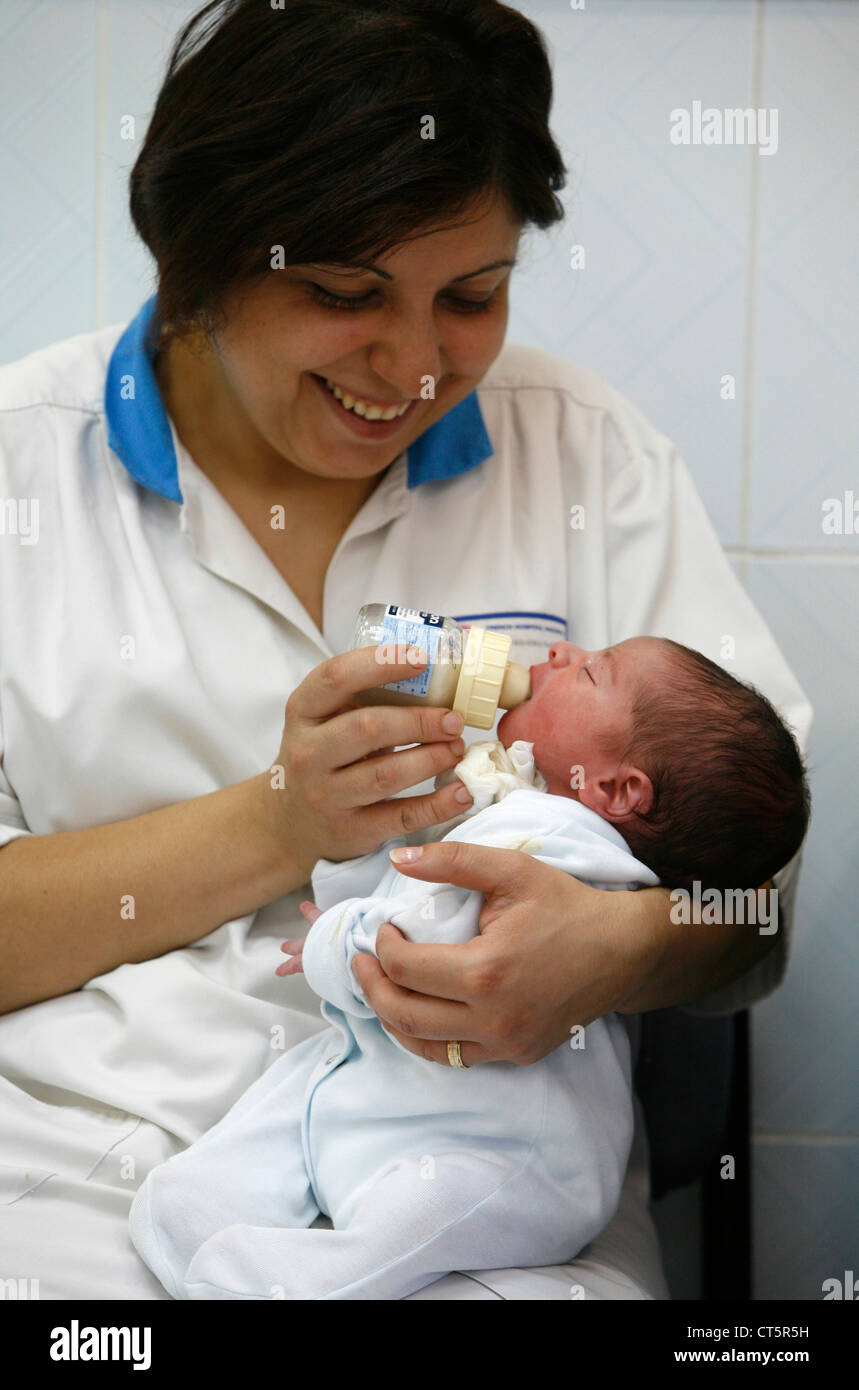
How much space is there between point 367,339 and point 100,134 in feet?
2.84

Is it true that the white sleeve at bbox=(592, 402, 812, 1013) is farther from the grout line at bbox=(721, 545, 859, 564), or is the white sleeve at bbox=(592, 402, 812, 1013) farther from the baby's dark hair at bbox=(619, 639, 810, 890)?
the grout line at bbox=(721, 545, 859, 564)

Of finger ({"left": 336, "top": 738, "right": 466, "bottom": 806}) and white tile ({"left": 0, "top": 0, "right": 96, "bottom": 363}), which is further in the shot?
white tile ({"left": 0, "top": 0, "right": 96, "bottom": 363})

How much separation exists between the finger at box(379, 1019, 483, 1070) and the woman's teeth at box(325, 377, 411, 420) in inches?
24.8

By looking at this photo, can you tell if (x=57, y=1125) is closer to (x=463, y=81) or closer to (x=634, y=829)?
(x=634, y=829)

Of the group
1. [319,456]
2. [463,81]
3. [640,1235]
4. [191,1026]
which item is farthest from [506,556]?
[640,1235]

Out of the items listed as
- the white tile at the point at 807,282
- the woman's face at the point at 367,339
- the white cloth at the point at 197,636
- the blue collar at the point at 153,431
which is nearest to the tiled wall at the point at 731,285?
the white tile at the point at 807,282

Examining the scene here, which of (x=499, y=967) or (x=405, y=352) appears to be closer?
(x=499, y=967)

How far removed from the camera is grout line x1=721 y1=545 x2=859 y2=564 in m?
1.76

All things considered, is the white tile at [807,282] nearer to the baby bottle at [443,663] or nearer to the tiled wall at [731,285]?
the tiled wall at [731,285]

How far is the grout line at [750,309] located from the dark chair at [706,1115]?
73cm

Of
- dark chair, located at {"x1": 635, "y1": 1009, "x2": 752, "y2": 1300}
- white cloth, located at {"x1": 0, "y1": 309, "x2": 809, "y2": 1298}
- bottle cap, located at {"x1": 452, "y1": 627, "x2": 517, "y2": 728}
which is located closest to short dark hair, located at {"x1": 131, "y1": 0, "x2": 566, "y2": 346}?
white cloth, located at {"x1": 0, "y1": 309, "x2": 809, "y2": 1298}

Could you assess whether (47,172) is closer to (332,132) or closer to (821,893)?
(332,132)

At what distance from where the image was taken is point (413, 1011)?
0.98 m

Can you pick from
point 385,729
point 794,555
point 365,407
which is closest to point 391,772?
point 385,729
